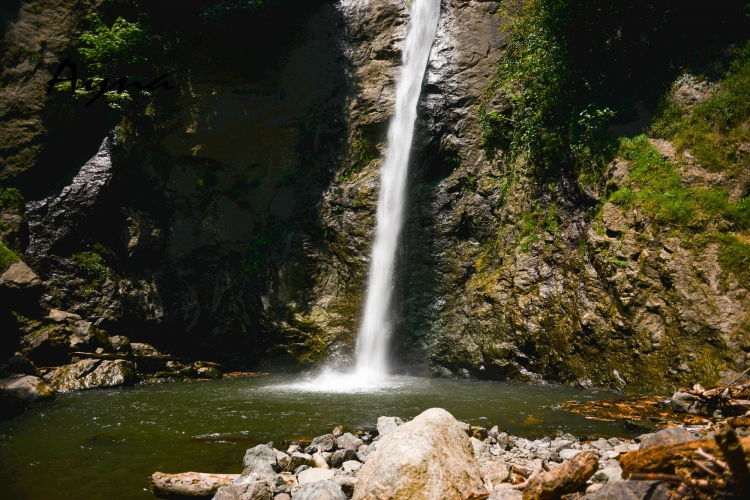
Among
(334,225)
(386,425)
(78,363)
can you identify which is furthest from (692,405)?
(78,363)

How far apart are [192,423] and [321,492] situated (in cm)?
454

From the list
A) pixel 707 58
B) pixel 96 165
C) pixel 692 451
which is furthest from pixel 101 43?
pixel 692 451

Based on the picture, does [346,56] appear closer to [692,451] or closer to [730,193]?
[730,193]

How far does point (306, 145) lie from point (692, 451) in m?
15.9

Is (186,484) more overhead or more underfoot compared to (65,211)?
more underfoot

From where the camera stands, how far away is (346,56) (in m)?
18.1

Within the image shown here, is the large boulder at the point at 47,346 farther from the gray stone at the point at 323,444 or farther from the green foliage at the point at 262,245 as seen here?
the gray stone at the point at 323,444

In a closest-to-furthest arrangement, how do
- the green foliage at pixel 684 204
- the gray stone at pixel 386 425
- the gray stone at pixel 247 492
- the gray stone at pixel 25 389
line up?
1. the gray stone at pixel 247 492
2. the gray stone at pixel 386 425
3. the green foliage at pixel 684 204
4. the gray stone at pixel 25 389

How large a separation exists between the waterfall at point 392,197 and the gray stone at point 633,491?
10.4 metres

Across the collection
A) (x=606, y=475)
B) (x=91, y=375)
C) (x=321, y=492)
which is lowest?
(x=91, y=375)

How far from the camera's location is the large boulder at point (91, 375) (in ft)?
37.4

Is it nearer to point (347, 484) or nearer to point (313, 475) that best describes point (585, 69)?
point (313, 475)

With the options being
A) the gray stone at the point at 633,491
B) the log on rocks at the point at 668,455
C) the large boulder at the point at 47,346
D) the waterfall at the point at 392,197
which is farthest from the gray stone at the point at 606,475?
the large boulder at the point at 47,346

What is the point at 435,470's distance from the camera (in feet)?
11.4
